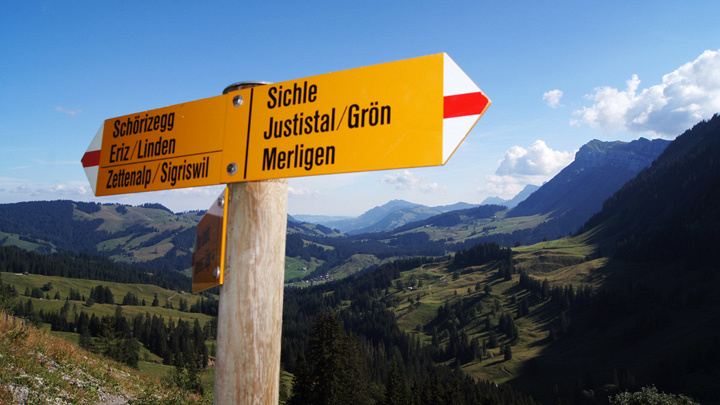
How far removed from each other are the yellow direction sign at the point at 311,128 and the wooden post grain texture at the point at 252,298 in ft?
0.85

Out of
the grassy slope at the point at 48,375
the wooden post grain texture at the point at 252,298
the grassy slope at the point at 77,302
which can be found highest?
the wooden post grain texture at the point at 252,298

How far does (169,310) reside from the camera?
180m

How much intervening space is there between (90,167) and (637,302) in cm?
22582

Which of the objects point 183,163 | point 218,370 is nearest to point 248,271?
point 218,370

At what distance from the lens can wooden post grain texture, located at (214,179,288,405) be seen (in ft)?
8.98

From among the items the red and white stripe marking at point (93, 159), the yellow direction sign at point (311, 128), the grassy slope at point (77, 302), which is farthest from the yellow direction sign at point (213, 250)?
the grassy slope at point (77, 302)

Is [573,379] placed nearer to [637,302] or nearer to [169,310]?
[637,302]

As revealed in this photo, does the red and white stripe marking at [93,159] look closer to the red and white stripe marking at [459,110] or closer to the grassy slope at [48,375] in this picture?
the red and white stripe marking at [459,110]

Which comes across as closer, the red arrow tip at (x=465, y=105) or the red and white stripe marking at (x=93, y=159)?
the red arrow tip at (x=465, y=105)

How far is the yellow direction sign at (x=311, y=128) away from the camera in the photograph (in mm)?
2525

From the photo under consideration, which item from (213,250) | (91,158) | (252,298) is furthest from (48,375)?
(252,298)

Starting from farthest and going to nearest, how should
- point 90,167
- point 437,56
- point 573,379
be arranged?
point 573,379 < point 90,167 < point 437,56

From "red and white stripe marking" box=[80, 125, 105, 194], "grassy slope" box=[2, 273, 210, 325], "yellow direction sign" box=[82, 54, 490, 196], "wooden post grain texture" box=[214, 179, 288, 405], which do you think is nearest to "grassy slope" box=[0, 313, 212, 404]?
"red and white stripe marking" box=[80, 125, 105, 194]

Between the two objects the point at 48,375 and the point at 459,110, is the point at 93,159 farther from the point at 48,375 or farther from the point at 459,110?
the point at 48,375
